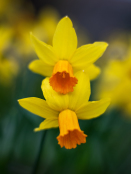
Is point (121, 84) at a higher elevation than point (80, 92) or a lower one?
higher

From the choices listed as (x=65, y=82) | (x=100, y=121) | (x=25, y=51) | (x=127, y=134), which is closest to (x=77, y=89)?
(x=65, y=82)

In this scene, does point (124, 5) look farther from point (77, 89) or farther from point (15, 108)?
point (77, 89)

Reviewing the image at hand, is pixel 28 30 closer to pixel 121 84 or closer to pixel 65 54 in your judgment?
pixel 121 84

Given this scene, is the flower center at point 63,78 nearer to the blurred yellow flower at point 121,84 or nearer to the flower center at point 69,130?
the flower center at point 69,130

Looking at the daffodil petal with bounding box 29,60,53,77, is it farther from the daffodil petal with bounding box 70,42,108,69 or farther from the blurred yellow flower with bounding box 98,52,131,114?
the blurred yellow flower with bounding box 98,52,131,114

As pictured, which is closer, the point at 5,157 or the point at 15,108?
the point at 5,157

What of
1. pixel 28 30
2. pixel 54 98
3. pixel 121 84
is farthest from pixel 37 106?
pixel 28 30
